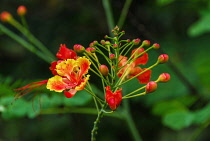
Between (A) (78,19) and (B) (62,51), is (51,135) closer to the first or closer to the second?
(A) (78,19)

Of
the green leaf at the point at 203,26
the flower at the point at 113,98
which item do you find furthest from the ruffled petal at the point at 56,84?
the green leaf at the point at 203,26

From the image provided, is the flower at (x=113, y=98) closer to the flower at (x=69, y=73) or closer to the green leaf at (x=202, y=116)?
the flower at (x=69, y=73)

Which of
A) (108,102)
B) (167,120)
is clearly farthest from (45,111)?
(108,102)

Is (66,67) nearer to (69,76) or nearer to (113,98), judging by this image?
(69,76)

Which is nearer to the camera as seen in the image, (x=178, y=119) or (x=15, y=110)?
(x=15, y=110)

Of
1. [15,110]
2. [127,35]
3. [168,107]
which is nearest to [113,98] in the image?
[15,110]
